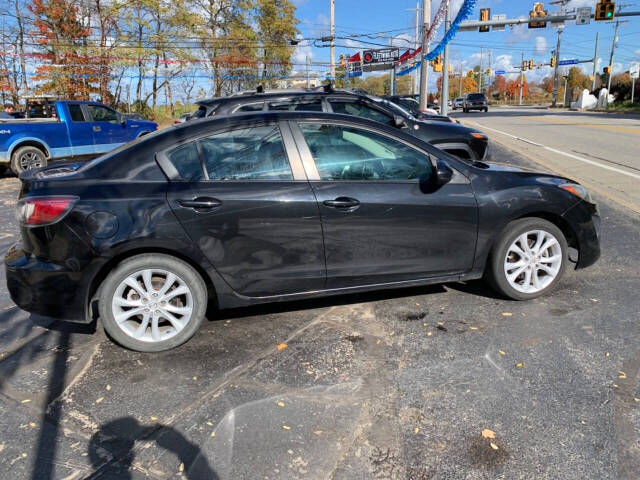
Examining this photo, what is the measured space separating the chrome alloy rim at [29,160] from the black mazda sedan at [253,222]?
9.21 metres

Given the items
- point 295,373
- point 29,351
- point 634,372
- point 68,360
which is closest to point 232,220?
point 295,373

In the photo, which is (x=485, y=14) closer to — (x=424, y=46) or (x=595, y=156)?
(x=424, y=46)

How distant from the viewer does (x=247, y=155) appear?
3713 mm

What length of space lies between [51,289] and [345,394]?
206cm

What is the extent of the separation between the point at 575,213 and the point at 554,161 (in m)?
8.55

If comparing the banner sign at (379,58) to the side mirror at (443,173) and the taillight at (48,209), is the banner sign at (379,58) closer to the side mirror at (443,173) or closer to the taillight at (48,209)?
the side mirror at (443,173)

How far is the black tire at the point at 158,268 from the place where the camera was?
11.3ft

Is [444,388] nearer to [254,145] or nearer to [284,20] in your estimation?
[254,145]

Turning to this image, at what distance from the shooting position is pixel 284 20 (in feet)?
130

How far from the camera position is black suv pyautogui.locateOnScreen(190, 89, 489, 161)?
7.51 metres

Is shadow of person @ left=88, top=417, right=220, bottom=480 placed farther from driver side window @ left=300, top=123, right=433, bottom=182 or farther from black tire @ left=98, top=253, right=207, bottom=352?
driver side window @ left=300, top=123, right=433, bottom=182

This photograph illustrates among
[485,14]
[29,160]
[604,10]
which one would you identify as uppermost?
[485,14]

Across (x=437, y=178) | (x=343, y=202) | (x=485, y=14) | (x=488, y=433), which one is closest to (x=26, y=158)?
(x=343, y=202)

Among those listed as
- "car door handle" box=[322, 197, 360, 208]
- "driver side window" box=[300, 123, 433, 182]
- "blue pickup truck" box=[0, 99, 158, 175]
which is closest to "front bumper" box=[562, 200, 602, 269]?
"driver side window" box=[300, 123, 433, 182]
